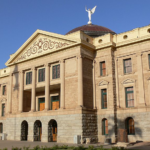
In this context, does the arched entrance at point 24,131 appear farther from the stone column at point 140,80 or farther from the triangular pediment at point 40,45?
the stone column at point 140,80

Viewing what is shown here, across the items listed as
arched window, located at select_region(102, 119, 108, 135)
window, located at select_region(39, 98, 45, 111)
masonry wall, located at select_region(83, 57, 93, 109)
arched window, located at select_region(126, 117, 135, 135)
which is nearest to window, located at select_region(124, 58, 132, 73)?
masonry wall, located at select_region(83, 57, 93, 109)

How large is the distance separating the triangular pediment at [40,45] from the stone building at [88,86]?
115 millimetres

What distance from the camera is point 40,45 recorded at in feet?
113

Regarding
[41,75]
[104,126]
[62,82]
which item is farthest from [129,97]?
[41,75]

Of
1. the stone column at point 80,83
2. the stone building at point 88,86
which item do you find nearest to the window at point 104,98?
the stone building at point 88,86

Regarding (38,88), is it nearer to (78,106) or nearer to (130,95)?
(78,106)

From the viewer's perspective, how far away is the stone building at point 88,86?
28094mm

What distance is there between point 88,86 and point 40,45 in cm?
974

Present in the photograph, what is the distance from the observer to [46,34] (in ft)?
110

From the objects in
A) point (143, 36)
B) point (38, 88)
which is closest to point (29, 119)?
point (38, 88)

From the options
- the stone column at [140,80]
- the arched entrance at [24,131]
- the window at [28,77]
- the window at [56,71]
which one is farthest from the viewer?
the window at [28,77]

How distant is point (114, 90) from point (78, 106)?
514cm

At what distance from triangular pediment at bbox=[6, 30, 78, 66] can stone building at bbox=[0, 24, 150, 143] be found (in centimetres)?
12

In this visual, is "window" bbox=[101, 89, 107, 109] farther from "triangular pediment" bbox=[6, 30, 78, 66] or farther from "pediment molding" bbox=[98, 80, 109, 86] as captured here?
"triangular pediment" bbox=[6, 30, 78, 66]
